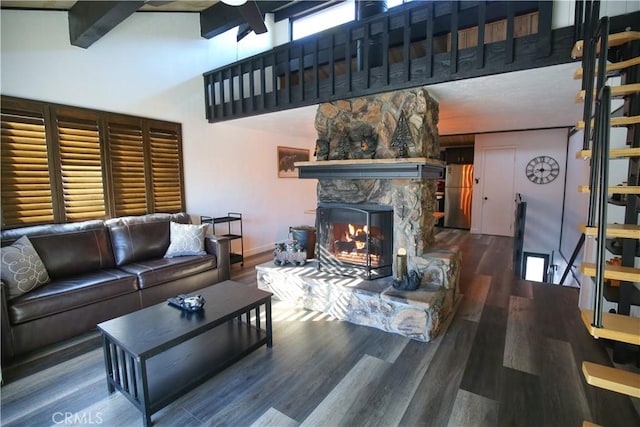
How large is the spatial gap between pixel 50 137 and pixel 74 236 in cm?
106

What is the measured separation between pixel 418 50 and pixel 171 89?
10.8ft

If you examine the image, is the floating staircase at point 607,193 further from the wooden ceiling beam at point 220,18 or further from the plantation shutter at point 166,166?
the plantation shutter at point 166,166

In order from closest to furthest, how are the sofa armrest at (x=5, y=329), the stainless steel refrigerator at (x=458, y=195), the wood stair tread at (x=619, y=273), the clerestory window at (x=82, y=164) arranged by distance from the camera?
the wood stair tread at (x=619, y=273), the sofa armrest at (x=5, y=329), the clerestory window at (x=82, y=164), the stainless steel refrigerator at (x=458, y=195)

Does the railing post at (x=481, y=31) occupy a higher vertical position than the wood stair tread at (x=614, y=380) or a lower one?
higher

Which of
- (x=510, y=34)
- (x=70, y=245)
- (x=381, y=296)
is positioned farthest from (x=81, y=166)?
(x=510, y=34)

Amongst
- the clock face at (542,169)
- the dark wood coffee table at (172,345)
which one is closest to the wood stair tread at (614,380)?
the dark wood coffee table at (172,345)

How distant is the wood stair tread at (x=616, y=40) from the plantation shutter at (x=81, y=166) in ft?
14.8

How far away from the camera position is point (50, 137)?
315 cm

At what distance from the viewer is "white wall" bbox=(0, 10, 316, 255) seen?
9.89ft

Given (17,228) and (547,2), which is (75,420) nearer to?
(17,228)

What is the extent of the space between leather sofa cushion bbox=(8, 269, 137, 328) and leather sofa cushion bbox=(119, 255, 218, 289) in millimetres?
97

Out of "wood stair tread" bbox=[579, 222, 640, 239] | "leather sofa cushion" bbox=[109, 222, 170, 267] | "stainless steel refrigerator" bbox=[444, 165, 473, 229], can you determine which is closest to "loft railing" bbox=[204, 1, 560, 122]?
"wood stair tread" bbox=[579, 222, 640, 239]

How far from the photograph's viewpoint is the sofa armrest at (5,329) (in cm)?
225

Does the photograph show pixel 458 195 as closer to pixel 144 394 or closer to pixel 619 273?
pixel 619 273
